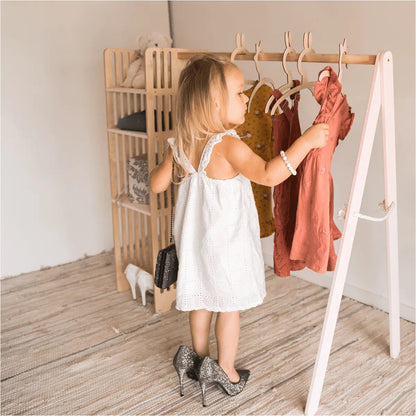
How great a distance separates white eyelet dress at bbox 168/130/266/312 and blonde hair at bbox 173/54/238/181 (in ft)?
0.16

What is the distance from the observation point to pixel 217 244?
175 cm

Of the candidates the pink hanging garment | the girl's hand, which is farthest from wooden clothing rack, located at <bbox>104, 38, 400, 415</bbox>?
the pink hanging garment

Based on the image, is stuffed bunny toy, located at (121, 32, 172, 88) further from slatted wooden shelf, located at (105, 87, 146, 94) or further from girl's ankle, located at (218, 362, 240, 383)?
girl's ankle, located at (218, 362, 240, 383)

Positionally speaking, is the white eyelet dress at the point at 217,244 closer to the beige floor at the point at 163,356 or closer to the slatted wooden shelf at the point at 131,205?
the beige floor at the point at 163,356

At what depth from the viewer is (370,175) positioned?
2.38 m

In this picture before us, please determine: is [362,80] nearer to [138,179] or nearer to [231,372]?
[138,179]

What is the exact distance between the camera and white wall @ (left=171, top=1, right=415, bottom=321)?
2.16 m

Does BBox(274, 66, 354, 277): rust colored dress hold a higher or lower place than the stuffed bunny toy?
lower

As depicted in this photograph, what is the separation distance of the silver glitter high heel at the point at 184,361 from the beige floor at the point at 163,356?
0.30 ft

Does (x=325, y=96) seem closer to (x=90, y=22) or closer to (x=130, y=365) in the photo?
(x=130, y=365)

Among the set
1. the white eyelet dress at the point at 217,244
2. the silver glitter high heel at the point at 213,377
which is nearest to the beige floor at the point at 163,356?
the silver glitter high heel at the point at 213,377

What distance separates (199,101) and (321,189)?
1.58 ft

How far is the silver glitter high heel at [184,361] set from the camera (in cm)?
188

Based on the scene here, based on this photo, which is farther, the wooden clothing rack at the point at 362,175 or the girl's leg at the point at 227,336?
the girl's leg at the point at 227,336
